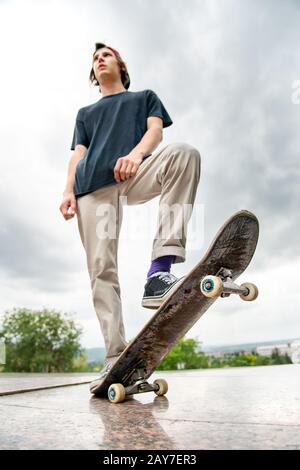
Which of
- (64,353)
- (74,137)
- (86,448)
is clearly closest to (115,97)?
(74,137)

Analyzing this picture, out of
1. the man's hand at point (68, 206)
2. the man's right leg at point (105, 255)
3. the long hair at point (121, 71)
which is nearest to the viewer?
the man's right leg at point (105, 255)

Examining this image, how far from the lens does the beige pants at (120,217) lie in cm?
253

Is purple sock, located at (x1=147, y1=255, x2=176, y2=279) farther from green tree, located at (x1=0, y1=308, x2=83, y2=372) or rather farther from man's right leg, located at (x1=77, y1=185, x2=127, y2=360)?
green tree, located at (x1=0, y1=308, x2=83, y2=372)

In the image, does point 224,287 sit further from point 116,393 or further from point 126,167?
point 126,167

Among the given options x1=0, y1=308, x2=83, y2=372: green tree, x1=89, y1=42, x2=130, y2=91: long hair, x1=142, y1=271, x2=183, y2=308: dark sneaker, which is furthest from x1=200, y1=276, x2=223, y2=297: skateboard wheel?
x1=0, y1=308, x2=83, y2=372: green tree

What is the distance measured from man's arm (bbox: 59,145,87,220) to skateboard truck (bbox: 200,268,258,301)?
1305mm

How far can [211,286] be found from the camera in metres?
2.07

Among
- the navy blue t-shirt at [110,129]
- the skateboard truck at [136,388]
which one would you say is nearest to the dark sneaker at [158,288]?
the skateboard truck at [136,388]

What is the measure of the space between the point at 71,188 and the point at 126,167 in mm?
646

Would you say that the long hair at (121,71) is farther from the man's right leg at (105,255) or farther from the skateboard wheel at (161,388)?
the skateboard wheel at (161,388)

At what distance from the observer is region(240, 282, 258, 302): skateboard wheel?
7.48 feet

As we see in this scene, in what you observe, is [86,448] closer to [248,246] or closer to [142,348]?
[142,348]

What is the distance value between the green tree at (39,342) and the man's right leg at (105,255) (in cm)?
1013

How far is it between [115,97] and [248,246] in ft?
5.71
